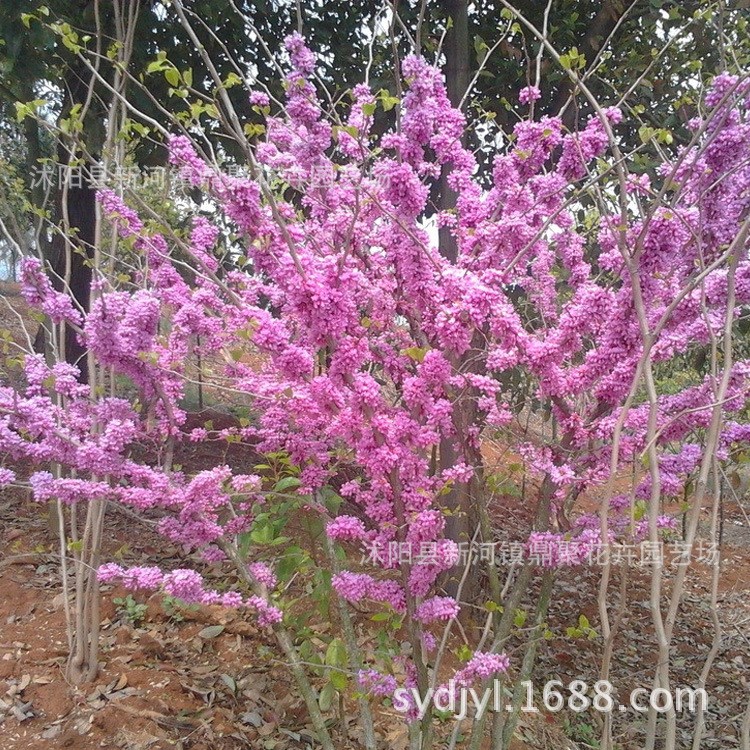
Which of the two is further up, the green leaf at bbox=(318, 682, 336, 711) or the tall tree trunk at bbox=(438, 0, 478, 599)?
the tall tree trunk at bbox=(438, 0, 478, 599)

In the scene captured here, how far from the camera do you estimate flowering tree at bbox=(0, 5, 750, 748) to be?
171cm

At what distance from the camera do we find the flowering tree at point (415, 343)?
5.63 ft

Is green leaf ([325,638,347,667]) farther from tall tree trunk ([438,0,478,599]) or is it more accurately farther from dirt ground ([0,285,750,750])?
tall tree trunk ([438,0,478,599])

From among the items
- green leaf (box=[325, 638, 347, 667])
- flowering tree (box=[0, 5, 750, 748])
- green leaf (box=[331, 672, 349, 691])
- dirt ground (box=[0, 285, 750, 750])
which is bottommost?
dirt ground (box=[0, 285, 750, 750])

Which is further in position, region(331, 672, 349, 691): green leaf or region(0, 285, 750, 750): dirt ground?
region(0, 285, 750, 750): dirt ground

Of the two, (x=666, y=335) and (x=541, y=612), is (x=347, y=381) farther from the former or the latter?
(x=541, y=612)

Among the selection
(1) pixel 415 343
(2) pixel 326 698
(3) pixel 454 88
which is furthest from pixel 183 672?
(3) pixel 454 88

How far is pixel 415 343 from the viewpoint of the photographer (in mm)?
2211

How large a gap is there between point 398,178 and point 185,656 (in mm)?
2728

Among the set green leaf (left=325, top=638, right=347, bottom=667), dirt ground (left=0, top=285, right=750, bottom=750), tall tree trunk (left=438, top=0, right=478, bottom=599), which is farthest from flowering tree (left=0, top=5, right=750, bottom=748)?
tall tree trunk (left=438, top=0, right=478, bottom=599)

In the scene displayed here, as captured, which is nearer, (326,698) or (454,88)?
(326,698)

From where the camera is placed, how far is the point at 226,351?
8.62 feet

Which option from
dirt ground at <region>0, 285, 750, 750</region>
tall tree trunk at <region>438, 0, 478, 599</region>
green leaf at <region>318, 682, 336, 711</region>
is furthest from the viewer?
tall tree trunk at <region>438, 0, 478, 599</region>

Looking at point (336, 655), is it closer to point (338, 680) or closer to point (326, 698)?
point (338, 680)
